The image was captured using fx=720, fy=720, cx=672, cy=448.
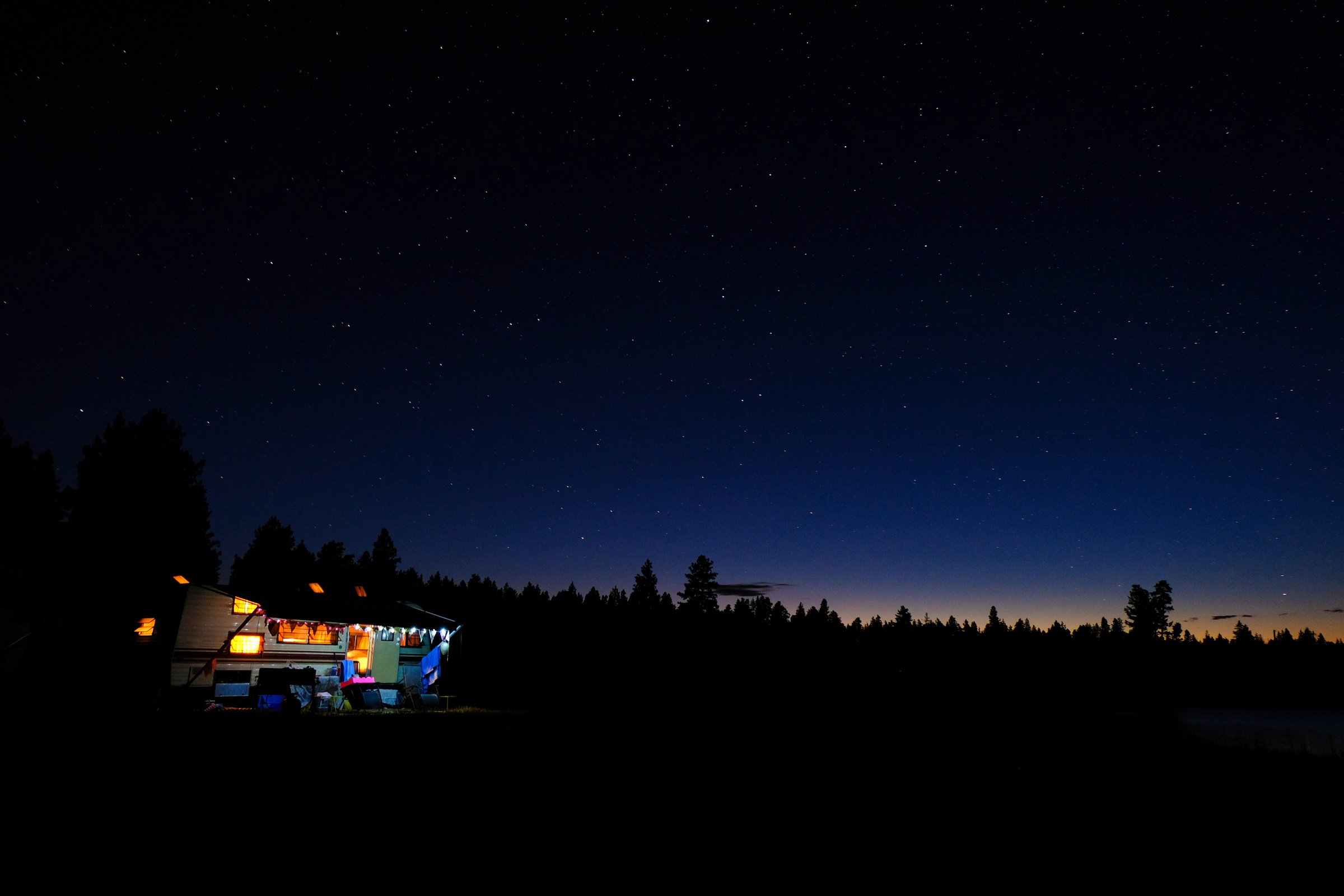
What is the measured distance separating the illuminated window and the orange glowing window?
595 millimetres

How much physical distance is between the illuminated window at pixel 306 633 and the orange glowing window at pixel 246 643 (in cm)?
59

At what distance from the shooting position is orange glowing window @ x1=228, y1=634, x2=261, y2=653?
901 inches

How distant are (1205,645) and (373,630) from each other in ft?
432

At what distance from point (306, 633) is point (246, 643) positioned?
177 cm

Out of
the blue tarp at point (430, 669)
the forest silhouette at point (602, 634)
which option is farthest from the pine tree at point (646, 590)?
the blue tarp at point (430, 669)

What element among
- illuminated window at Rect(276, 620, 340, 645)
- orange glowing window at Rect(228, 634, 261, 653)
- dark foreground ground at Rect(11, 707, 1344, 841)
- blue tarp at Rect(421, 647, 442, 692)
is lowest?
dark foreground ground at Rect(11, 707, 1344, 841)

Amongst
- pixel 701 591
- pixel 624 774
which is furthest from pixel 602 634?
pixel 624 774

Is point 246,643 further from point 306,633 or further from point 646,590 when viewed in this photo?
point 646,590

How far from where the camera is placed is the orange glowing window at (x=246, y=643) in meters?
22.9

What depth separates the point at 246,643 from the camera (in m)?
23.1

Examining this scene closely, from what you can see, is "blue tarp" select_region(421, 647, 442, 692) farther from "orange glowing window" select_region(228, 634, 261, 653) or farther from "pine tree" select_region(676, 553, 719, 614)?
"pine tree" select_region(676, 553, 719, 614)

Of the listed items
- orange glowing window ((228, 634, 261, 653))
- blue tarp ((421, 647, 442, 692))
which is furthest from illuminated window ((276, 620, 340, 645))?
blue tarp ((421, 647, 442, 692))

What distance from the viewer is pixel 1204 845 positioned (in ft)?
25.9

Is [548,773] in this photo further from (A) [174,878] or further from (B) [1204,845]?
(B) [1204,845]
